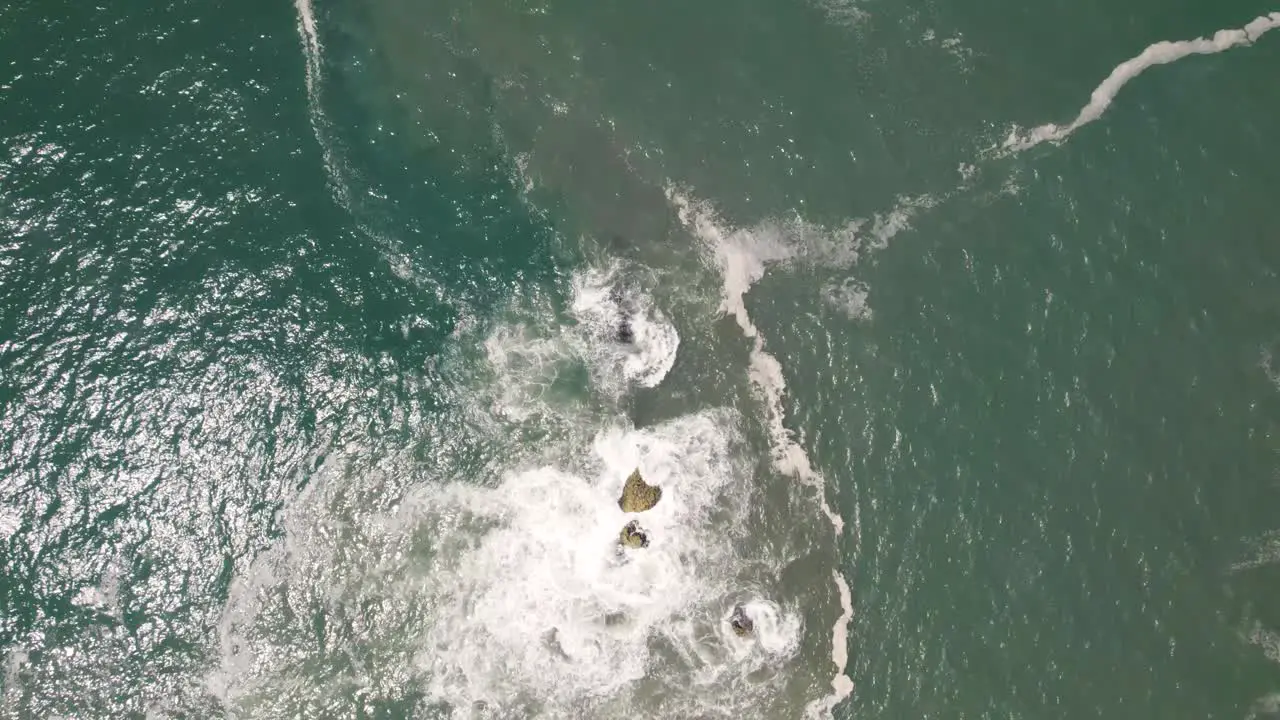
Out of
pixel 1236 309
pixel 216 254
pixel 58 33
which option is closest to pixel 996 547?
pixel 1236 309

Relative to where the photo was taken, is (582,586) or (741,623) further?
(582,586)

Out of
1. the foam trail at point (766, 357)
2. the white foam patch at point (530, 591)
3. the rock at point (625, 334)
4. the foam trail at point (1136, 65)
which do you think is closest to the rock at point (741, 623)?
the white foam patch at point (530, 591)

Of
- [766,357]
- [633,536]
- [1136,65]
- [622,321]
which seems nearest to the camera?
[633,536]

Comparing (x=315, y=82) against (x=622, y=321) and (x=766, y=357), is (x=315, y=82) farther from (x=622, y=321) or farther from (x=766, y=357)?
(x=766, y=357)

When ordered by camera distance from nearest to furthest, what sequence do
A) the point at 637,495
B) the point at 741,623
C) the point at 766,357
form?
the point at 741,623 → the point at 637,495 → the point at 766,357

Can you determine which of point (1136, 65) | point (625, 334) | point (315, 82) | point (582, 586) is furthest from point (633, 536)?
point (1136, 65)

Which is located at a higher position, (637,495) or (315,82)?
(315,82)

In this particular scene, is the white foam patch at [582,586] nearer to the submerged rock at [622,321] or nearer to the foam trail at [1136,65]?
the submerged rock at [622,321]
